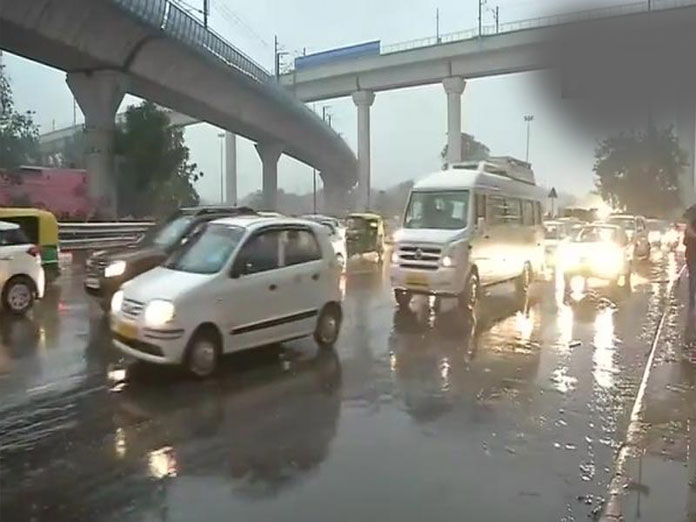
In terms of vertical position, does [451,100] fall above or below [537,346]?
above

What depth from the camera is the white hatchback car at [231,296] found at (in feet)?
26.3

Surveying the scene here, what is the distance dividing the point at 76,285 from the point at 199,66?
1815 centimetres

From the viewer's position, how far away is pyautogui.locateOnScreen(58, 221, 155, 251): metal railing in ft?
83.1

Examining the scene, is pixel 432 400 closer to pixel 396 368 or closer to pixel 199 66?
pixel 396 368

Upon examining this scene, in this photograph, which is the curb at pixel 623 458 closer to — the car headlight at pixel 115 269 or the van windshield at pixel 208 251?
the van windshield at pixel 208 251

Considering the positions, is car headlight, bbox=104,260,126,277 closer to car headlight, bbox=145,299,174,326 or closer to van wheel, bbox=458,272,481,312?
car headlight, bbox=145,299,174,326

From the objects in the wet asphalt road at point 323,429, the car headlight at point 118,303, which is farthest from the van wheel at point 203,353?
the car headlight at point 118,303

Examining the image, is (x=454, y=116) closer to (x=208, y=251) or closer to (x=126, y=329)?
(x=208, y=251)

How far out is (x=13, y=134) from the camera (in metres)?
32.9

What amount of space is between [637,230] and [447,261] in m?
16.5

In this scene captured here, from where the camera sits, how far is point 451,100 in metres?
42.1

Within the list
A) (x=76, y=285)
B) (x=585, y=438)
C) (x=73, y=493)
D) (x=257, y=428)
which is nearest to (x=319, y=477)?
(x=257, y=428)

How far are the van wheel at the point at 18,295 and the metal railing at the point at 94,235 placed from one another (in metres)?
11.7

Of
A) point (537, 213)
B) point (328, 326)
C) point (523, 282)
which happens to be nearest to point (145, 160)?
point (537, 213)
